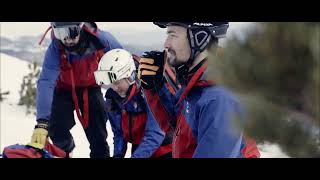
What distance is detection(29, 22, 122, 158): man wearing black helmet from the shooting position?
85.9 inches

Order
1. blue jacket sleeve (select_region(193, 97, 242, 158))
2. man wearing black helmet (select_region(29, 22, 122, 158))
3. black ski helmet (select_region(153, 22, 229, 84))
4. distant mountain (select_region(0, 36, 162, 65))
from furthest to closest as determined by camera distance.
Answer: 1. distant mountain (select_region(0, 36, 162, 65))
2. man wearing black helmet (select_region(29, 22, 122, 158))
3. black ski helmet (select_region(153, 22, 229, 84))
4. blue jacket sleeve (select_region(193, 97, 242, 158))

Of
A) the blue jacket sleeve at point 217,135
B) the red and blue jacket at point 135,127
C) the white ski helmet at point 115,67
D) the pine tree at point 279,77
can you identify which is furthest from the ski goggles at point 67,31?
the pine tree at point 279,77

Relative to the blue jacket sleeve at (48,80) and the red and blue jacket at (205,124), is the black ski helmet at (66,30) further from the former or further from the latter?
the red and blue jacket at (205,124)

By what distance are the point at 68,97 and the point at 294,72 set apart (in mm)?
2028

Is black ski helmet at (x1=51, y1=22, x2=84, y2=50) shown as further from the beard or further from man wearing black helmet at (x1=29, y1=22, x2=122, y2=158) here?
the beard

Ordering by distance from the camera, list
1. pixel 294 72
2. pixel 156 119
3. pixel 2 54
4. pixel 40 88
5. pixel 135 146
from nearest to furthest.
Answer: pixel 294 72 < pixel 156 119 < pixel 135 146 < pixel 40 88 < pixel 2 54

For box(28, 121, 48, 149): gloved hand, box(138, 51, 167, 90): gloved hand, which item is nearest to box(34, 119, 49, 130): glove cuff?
box(28, 121, 48, 149): gloved hand

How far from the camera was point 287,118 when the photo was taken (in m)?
0.45

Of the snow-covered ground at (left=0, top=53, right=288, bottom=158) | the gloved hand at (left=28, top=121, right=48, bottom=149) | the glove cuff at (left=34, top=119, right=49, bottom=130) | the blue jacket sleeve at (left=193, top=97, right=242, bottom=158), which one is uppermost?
the blue jacket sleeve at (left=193, top=97, right=242, bottom=158)

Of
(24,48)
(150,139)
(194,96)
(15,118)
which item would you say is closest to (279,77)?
(194,96)

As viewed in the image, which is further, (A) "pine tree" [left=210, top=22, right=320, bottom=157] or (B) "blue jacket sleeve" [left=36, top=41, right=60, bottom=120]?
(B) "blue jacket sleeve" [left=36, top=41, right=60, bottom=120]

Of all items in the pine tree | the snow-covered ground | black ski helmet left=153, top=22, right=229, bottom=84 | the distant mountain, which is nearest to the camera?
the pine tree
